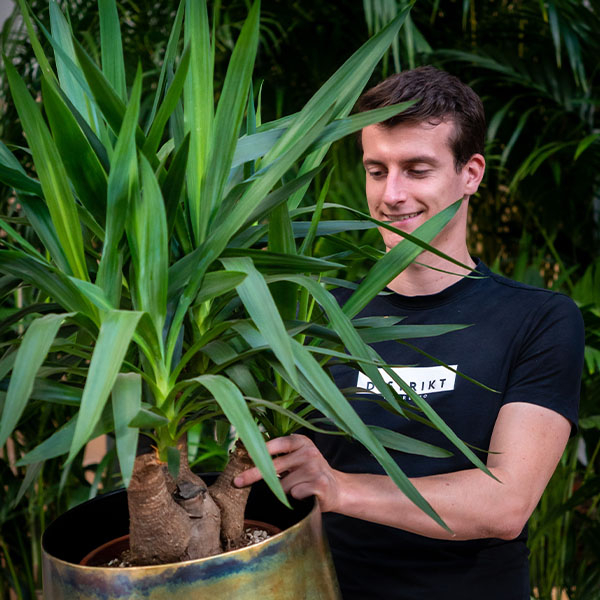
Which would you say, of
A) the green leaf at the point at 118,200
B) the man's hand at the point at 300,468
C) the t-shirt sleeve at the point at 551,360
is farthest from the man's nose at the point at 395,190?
the green leaf at the point at 118,200

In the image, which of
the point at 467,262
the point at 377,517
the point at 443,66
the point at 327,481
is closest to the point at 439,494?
the point at 377,517

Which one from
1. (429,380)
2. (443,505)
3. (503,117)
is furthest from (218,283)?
(503,117)

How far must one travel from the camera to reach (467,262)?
109 cm

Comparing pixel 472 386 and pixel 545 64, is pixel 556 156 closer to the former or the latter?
pixel 545 64

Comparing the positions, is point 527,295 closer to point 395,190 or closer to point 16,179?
point 395,190

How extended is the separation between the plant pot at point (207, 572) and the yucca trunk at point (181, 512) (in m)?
0.05

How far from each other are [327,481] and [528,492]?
1.13 feet

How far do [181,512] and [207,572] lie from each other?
0.23 ft

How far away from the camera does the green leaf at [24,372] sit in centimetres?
35

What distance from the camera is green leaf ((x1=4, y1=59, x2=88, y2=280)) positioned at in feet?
1.48

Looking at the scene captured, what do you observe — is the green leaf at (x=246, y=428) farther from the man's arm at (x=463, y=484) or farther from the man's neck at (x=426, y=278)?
the man's neck at (x=426, y=278)

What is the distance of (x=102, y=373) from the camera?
13.7 inches

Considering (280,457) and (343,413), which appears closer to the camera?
(343,413)

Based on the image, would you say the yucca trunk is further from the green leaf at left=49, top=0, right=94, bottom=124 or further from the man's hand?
the green leaf at left=49, top=0, right=94, bottom=124
